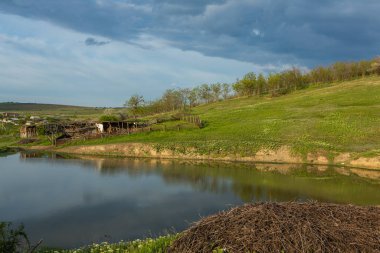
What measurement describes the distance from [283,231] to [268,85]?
5424 inches

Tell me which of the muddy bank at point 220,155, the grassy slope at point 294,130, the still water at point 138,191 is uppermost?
the grassy slope at point 294,130

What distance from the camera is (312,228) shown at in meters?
9.16

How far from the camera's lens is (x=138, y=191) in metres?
32.1

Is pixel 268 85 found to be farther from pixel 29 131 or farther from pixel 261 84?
pixel 29 131

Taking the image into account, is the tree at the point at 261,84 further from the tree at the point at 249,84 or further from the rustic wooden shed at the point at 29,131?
the rustic wooden shed at the point at 29,131

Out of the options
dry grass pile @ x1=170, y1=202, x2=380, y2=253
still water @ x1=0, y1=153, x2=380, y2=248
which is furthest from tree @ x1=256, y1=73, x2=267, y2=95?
dry grass pile @ x1=170, y1=202, x2=380, y2=253

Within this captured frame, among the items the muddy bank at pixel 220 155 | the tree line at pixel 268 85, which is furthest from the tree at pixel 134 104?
the muddy bank at pixel 220 155

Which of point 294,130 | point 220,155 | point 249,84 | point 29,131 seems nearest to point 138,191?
point 220,155

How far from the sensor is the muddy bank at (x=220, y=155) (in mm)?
48438

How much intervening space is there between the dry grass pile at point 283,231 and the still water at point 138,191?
18.9 ft

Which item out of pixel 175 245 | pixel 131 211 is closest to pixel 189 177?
pixel 131 211

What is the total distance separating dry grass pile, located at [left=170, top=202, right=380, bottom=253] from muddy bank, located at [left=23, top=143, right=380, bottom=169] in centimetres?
4052

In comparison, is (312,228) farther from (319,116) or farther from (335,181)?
(319,116)

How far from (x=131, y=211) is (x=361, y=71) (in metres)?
133
